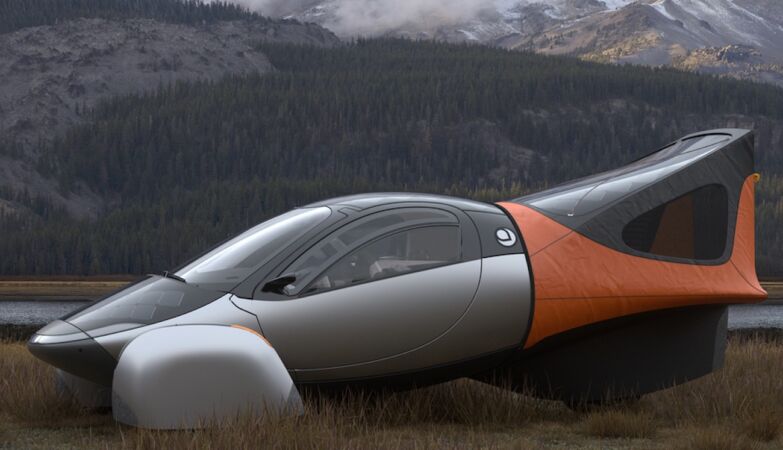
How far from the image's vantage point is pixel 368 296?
388 inches

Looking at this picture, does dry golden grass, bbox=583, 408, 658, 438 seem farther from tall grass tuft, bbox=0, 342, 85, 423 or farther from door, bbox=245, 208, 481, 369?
tall grass tuft, bbox=0, 342, 85, 423

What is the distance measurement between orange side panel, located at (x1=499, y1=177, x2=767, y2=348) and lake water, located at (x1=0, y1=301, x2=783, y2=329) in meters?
58.1

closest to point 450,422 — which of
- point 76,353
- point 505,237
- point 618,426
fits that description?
point 618,426

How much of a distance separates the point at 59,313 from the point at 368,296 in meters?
78.6

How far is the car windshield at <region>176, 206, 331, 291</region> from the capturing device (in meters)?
9.95

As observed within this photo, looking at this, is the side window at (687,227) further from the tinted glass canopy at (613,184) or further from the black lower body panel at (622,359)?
the black lower body panel at (622,359)

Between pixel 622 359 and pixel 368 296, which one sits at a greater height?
pixel 368 296

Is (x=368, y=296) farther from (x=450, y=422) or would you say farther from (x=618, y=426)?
(x=618, y=426)

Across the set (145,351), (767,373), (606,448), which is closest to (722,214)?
(767,373)

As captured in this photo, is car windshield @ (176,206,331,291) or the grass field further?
car windshield @ (176,206,331,291)

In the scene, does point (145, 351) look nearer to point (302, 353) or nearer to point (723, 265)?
point (302, 353)

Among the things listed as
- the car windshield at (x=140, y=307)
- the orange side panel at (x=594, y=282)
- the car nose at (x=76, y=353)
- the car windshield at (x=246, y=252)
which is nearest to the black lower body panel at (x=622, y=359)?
the orange side panel at (x=594, y=282)

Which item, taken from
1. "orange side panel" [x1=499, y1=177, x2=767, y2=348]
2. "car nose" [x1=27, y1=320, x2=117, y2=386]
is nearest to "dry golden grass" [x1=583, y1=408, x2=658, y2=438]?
"orange side panel" [x1=499, y1=177, x2=767, y2=348]

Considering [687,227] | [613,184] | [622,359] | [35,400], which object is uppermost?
[613,184]
